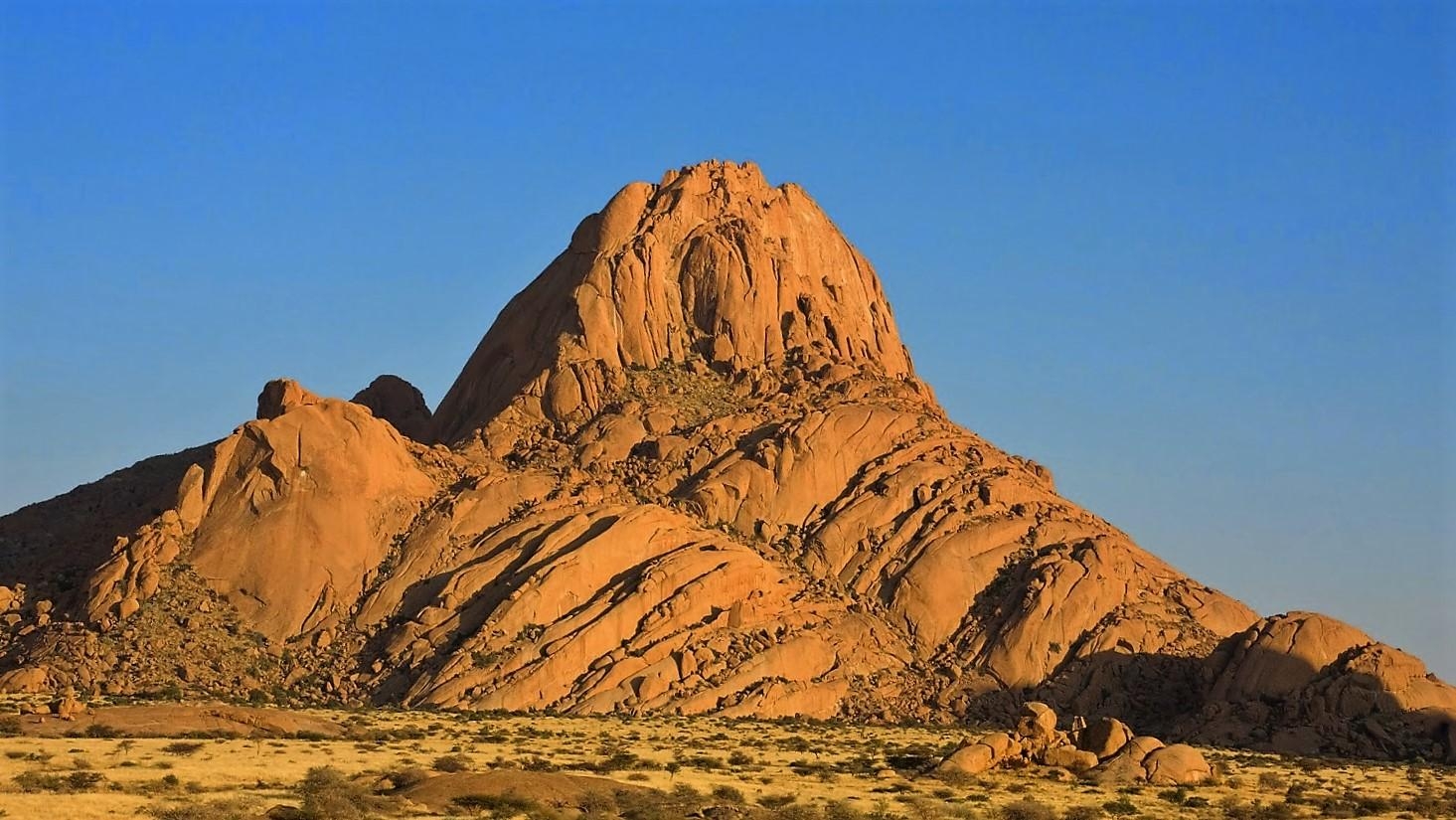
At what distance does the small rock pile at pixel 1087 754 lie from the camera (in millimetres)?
84375

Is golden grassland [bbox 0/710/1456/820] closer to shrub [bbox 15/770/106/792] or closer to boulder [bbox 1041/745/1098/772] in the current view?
shrub [bbox 15/770/106/792]

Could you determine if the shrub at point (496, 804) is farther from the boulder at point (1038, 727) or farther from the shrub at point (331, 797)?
the boulder at point (1038, 727)

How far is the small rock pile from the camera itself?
3322 inches

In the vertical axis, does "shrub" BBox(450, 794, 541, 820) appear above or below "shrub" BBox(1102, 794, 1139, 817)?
below

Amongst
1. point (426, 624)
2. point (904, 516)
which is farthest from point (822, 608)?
point (426, 624)

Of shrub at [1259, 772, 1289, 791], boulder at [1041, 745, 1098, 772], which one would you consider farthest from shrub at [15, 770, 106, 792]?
shrub at [1259, 772, 1289, 791]

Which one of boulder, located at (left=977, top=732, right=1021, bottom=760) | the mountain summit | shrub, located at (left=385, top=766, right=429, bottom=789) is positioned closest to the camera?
shrub, located at (left=385, top=766, right=429, bottom=789)

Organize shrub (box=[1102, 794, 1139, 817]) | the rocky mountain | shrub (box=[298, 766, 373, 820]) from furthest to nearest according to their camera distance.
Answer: the rocky mountain → shrub (box=[1102, 794, 1139, 817]) → shrub (box=[298, 766, 373, 820])

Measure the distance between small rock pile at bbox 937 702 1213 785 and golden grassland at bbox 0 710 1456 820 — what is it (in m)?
0.85

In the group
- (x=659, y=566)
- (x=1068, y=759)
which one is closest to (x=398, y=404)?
(x=659, y=566)

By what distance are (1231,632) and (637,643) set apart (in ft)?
112

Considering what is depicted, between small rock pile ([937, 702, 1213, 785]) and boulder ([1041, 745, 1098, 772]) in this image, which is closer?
small rock pile ([937, 702, 1213, 785])

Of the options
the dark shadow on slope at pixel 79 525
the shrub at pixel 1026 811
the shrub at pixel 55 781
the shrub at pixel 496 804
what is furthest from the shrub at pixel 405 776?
the dark shadow on slope at pixel 79 525

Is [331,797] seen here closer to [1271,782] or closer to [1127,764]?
[1127,764]
